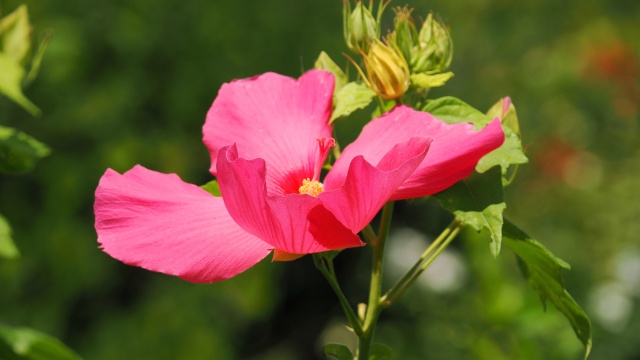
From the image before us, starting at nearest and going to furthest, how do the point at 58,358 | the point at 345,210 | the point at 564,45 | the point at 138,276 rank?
the point at 345,210 < the point at 58,358 < the point at 138,276 < the point at 564,45

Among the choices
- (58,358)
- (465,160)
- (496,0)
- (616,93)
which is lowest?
(616,93)

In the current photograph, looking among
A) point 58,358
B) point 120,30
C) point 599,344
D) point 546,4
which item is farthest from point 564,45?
point 58,358

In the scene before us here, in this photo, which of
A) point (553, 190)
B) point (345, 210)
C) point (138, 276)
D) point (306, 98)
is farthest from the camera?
point (553, 190)

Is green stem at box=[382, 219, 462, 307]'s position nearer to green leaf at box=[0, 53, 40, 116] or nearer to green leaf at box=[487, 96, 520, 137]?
green leaf at box=[487, 96, 520, 137]

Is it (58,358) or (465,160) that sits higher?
(465,160)

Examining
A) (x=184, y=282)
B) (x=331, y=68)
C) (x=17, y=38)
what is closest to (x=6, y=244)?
(x=17, y=38)

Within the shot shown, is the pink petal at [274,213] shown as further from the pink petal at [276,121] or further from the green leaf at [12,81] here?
the green leaf at [12,81]

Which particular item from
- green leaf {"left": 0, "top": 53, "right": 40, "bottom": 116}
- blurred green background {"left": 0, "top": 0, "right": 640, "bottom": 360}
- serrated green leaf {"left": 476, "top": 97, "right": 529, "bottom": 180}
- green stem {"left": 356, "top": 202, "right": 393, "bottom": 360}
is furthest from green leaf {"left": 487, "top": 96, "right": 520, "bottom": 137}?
blurred green background {"left": 0, "top": 0, "right": 640, "bottom": 360}

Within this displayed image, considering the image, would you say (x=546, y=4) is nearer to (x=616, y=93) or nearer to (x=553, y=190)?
(x=616, y=93)
